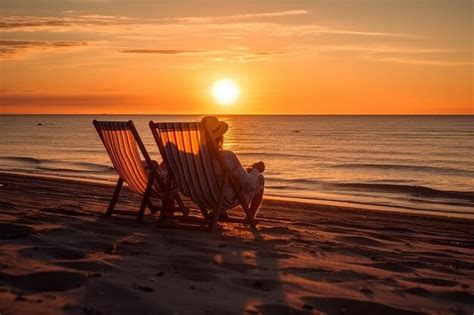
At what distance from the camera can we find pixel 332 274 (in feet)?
16.0

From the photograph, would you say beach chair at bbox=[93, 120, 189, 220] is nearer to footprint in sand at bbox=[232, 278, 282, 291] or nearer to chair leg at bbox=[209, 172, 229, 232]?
chair leg at bbox=[209, 172, 229, 232]

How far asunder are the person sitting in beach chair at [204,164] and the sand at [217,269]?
1.36 ft

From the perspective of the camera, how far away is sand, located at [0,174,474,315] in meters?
3.82

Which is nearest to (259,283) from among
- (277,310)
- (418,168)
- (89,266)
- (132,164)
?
(277,310)

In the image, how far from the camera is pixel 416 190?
17953mm

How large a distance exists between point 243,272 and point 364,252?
1.74m

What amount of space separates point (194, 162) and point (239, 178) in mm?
529

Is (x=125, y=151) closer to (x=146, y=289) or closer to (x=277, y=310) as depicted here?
(x=146, y=289)

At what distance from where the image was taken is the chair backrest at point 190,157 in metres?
6.78

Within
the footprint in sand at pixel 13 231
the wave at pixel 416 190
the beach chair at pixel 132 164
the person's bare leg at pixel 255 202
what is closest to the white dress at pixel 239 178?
the person's bare leg at pixel 255 202

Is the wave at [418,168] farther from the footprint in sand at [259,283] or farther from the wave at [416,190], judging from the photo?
the footprint in sand at [259,283]

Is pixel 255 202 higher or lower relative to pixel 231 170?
lower

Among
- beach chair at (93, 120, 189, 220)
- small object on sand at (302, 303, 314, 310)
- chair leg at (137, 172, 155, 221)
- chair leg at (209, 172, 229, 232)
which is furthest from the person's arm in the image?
small object on sand at (302, 303, 314, 310)

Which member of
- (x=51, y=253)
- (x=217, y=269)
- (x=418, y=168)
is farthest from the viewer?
(x=418, y=168)
